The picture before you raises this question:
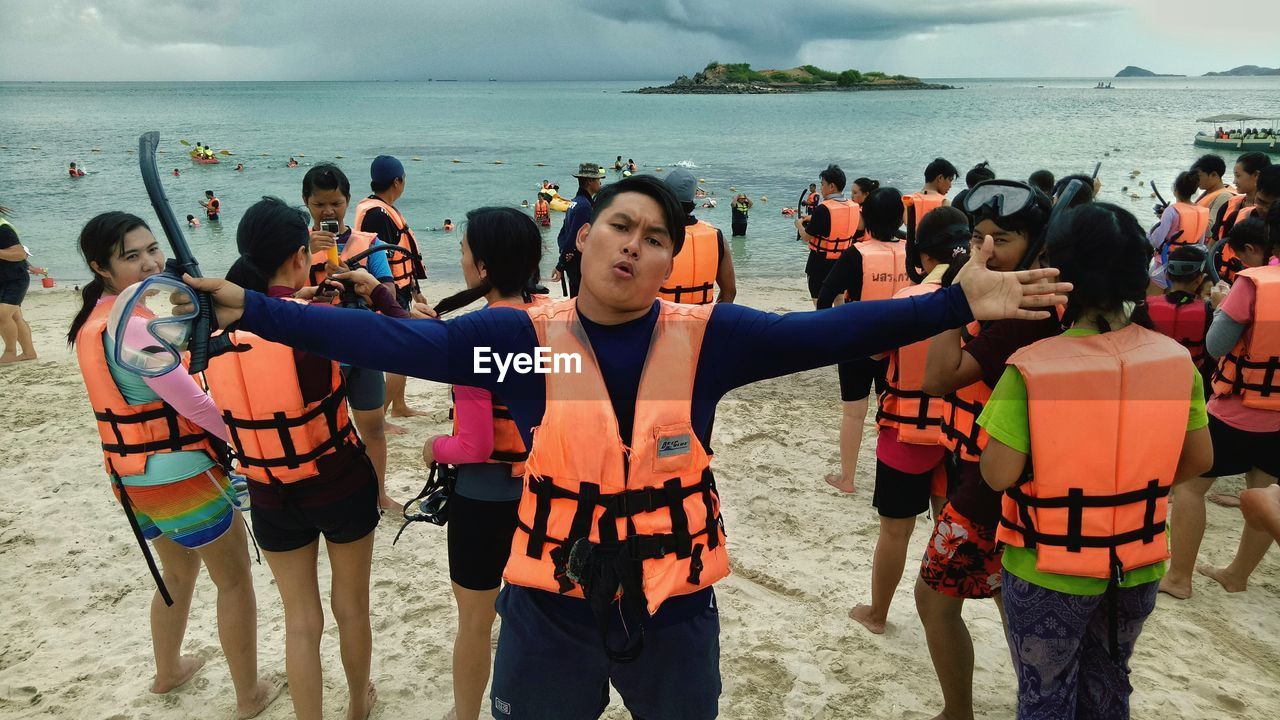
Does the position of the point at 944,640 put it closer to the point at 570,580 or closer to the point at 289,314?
the point at 570,580

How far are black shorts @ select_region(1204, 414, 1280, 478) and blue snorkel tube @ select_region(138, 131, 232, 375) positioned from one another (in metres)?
4.67

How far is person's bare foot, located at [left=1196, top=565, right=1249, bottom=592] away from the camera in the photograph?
14.7 ft

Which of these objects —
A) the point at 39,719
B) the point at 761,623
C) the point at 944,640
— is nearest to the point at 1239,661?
the point at 944,640

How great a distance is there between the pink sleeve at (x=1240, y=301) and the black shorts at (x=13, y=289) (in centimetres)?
1056

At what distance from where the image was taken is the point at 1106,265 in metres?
2.28

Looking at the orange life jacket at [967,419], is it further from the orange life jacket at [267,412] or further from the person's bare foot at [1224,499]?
the person's bare foot at [1224,499]

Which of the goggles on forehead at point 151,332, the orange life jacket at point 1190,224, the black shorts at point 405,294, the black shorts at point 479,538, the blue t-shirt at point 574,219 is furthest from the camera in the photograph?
the orange life jacket at point 1190,224

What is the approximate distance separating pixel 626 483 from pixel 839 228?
709 centimetres

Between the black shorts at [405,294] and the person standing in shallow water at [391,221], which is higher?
the person standing in shallow water at [391,221]

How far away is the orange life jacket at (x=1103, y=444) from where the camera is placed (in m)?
2.28

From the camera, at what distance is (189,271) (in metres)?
1.82

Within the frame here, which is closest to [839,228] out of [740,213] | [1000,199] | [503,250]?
[1000,199]

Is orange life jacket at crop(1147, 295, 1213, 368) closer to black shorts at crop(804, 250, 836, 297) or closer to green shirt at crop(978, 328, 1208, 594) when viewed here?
green shirt at crop(978, 328, 1208, 594)

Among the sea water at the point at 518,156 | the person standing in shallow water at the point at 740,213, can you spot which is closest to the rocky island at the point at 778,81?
the sea water at the point at 518,156
